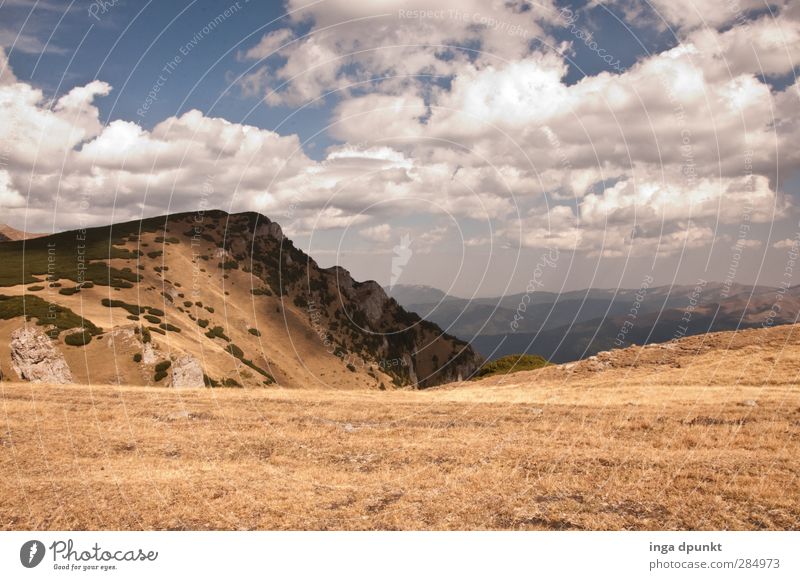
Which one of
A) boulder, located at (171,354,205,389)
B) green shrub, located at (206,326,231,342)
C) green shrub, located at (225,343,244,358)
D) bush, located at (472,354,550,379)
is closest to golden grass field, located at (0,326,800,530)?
boulder, located at (171,354,205,389)

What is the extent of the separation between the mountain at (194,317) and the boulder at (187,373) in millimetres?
140

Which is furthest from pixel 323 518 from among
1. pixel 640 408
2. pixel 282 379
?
pixel 282 379

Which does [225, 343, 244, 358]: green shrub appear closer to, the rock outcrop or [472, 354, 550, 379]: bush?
the rock outcrop

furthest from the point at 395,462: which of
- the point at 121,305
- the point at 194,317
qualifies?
the point at 194,317

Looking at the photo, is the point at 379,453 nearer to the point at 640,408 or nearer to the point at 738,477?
the point at 738,477

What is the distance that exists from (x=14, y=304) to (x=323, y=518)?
7465 centimetres

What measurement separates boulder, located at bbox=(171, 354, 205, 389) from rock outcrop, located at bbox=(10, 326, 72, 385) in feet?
37.8

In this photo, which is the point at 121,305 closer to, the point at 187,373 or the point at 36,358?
the point at 36,358

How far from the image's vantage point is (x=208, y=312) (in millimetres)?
127500

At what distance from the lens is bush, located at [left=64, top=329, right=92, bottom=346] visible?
62438mm

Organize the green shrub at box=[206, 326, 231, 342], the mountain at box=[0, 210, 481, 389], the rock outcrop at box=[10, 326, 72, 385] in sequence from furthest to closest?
1. the green shrub at box=[206, 326, 231, 342]
2. the mountain at box=[0, 210, 481, 389]
3. the rock outcrop at box=[10, 326, 72, 385]
